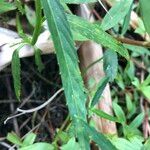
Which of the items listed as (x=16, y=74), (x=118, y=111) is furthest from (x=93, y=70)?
(x=16, y=74)

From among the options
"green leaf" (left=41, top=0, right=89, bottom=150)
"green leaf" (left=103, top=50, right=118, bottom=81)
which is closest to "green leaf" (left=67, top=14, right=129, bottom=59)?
"green leaf" (left=41, top=0, right=89, bottom=150)

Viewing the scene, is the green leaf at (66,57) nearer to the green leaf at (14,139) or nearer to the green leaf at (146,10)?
the green leaf at (146,10)

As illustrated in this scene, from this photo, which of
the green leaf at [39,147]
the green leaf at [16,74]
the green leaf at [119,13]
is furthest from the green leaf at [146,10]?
the green leaf at [39,147]

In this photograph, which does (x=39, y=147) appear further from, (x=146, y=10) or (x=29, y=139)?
(x=146, y=10)

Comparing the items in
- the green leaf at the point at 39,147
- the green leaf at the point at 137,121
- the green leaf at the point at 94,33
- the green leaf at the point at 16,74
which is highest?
the green leaf at the point at 94,33

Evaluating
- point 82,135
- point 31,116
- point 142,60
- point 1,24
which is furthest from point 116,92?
point 82,135

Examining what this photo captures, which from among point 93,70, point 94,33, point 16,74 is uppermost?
point 94,33

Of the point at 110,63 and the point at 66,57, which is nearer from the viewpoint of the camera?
the point at 66,57
